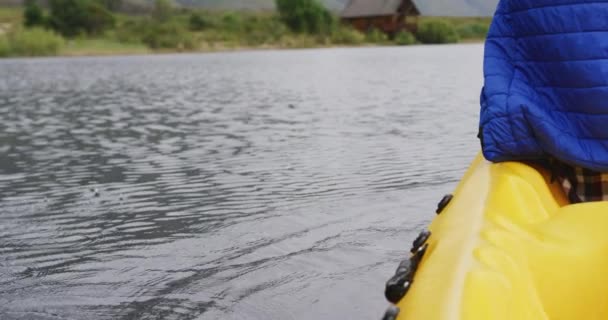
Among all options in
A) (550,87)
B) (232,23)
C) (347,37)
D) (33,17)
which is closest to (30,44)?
(33,17)

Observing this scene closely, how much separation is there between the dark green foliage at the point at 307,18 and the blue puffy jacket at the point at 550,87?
67.2 metres

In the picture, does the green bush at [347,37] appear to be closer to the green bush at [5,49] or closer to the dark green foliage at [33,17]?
the dark green foliage at [33,17]

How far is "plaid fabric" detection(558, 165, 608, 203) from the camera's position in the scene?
3053 millimetres

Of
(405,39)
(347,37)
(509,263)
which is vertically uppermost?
(509,263)

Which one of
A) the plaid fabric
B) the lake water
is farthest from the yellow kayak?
the lake water

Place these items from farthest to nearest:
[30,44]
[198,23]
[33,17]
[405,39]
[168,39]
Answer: [198,23] < [405,39] < [33,17] < [168,39] < [30,44]

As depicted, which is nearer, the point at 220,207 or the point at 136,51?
the point at 220,207

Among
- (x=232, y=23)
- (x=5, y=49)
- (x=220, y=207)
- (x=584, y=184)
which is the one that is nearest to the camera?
(x=584, y=184)

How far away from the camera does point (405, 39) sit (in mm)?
66250

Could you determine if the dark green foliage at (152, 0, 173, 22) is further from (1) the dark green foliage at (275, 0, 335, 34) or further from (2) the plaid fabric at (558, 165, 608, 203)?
(2) the plaid fabric at (558, 165, 608, 203)

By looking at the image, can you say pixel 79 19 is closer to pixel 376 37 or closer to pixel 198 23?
pixel 198 23

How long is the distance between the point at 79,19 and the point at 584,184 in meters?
65.9

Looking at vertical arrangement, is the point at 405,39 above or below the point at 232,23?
below

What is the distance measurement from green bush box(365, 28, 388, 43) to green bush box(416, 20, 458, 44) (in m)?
2.95
